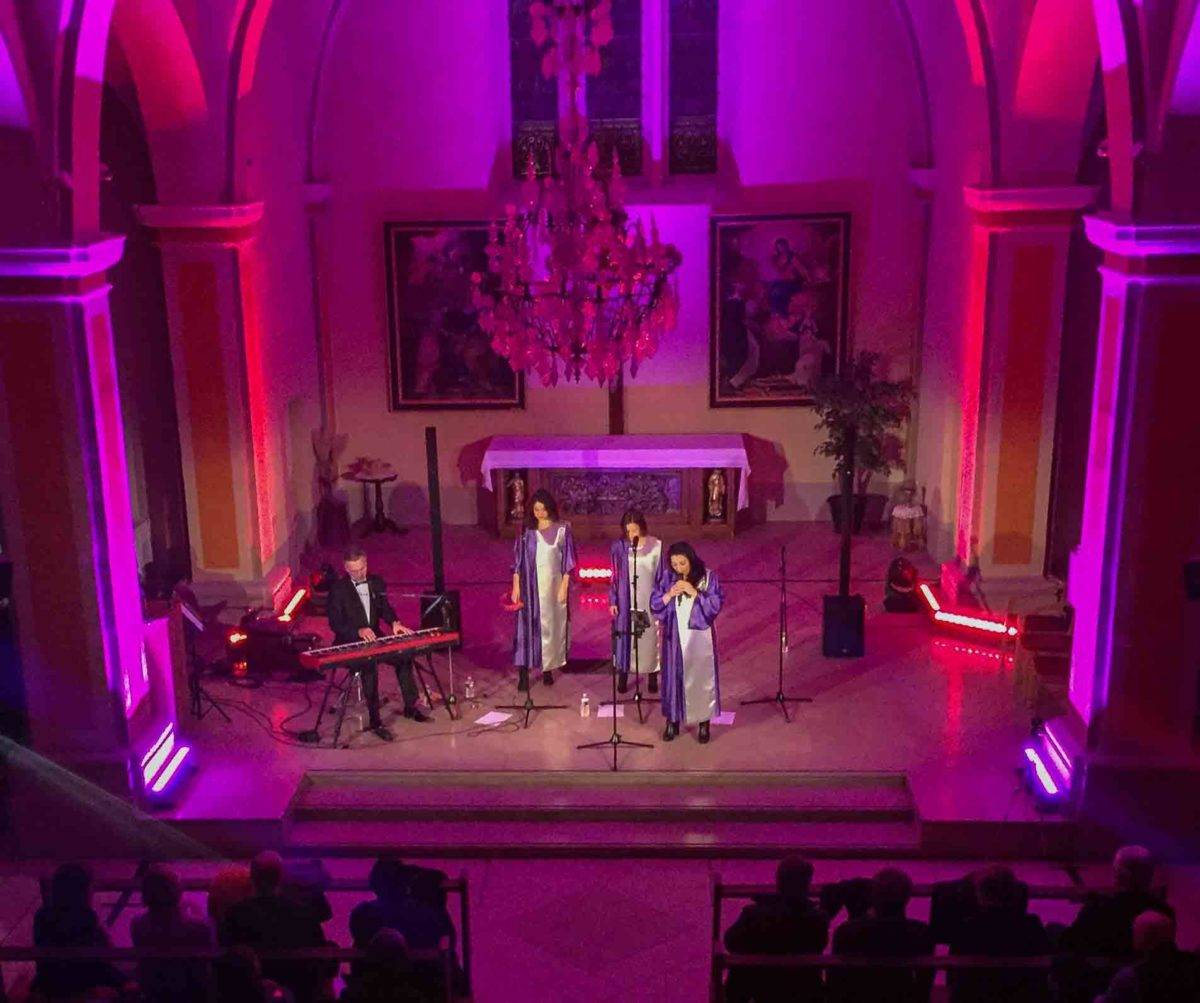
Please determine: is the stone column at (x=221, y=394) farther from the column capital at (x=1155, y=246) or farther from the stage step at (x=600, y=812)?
the column capital at (x=1155, y=246)

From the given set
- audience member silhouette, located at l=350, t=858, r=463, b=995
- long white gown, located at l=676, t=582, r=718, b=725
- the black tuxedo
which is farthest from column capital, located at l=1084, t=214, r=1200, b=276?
the black tuxedo

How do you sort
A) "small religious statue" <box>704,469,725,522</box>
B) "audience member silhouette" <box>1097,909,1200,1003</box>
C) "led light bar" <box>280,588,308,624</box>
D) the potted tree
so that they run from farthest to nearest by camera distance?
1. "small religious statue" <box>704,469,725,522</box>
2. the potted tree
3. "led light bar" <box>280,588,308,624</box>
4. "audience member silhouette" <box>1097,909,1200,1003</box>

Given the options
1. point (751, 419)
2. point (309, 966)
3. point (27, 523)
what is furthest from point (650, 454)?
point (309, 966)

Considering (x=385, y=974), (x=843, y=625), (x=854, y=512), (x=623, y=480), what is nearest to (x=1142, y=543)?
(x=843, y=625)

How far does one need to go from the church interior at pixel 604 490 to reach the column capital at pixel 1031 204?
5 centimetres

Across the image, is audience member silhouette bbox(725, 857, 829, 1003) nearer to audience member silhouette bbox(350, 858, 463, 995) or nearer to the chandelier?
audience member silhouette bbox(350, 858, 463, 995)

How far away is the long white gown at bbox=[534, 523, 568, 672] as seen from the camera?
10898mm

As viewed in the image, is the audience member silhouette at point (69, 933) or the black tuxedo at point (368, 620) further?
the black tuxedo at point (368, 620)

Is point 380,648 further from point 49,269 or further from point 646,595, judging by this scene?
point 49,269

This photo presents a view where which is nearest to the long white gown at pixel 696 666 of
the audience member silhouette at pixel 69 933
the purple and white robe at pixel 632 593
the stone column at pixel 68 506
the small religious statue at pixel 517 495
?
the purple and white robe at pixel 632 593

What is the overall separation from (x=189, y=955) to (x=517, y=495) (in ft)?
29.8

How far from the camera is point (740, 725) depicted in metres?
10.6

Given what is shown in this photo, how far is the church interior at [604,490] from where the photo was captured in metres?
8.15

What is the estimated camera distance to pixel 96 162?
28.4 feet
